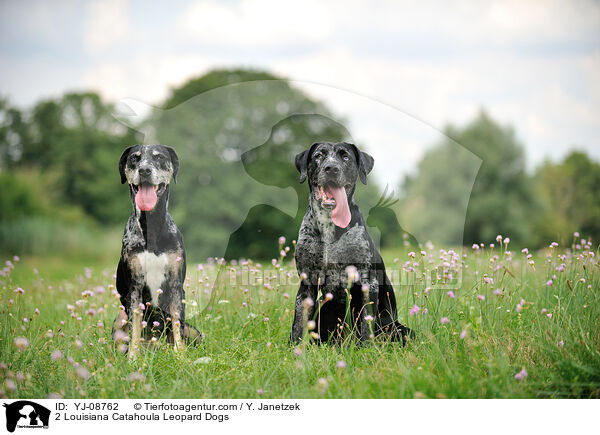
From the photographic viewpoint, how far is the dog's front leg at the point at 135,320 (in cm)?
379

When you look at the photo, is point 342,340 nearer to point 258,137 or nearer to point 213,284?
point 213,284

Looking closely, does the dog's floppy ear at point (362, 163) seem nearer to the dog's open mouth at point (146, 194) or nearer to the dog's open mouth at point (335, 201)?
the dog's open mouth at point (335, 201)

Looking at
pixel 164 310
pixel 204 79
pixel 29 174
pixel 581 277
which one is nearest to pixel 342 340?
pixel 164 310

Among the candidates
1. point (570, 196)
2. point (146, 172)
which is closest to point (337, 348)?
point (146, 172)

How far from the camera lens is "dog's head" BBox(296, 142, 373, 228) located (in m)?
3.85

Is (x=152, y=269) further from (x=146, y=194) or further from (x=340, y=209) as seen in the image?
(x=340, y=209)

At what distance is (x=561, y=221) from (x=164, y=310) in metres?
10.8

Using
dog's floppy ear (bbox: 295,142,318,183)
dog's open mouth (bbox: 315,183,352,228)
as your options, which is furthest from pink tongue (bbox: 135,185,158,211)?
dog's open mouth (bbox: 315,183,352,228)

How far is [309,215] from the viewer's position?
411 centimetres

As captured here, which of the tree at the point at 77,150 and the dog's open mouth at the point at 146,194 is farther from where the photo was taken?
the tree at the point at 77,150

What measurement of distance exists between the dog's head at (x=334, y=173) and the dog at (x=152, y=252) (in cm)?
132

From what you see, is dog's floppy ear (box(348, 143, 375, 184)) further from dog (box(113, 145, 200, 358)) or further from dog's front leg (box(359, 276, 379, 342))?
dog (box(113, 145, 200, 358))

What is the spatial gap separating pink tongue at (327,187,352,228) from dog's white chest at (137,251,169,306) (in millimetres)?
1641
